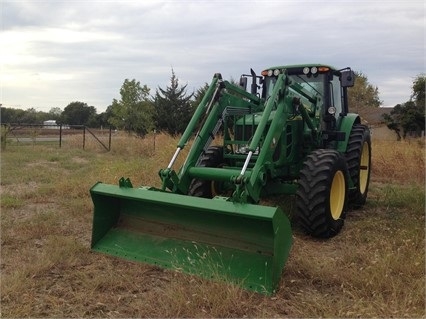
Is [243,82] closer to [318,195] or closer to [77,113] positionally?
[318,195]

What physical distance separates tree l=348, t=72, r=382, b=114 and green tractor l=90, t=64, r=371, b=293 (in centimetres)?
3324

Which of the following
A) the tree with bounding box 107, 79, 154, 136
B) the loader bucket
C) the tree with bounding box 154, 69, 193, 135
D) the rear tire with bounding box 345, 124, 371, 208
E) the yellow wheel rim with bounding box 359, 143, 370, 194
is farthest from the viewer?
the tree with bounding box 107, 79, 154, 136

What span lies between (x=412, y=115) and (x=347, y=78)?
26.2 m

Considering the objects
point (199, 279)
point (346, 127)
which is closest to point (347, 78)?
point (346, 127)

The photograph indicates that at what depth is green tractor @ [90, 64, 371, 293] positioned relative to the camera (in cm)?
395

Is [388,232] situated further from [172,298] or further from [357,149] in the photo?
[172,298]

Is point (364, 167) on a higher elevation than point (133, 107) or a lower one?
lower

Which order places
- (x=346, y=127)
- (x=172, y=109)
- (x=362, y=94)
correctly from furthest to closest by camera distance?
(x=362, y=94) → (x=172, y=109) → (x=346, y=127)

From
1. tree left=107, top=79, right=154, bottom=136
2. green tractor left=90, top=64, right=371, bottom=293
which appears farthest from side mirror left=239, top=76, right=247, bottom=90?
tree left=107, top=79, right=154, bottom=136

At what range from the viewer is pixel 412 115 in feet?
97.8

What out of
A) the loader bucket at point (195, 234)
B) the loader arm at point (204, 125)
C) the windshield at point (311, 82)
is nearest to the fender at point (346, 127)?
the windshield at point (311, 82)

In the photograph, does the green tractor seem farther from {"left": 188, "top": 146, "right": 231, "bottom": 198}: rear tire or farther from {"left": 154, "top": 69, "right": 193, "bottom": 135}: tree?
{"left": 154, "top": 69, "right": 193, "bottom": 135}: tree

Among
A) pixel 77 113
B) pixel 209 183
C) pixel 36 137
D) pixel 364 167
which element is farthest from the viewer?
pixel 77 113

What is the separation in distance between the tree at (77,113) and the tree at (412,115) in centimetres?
5105
